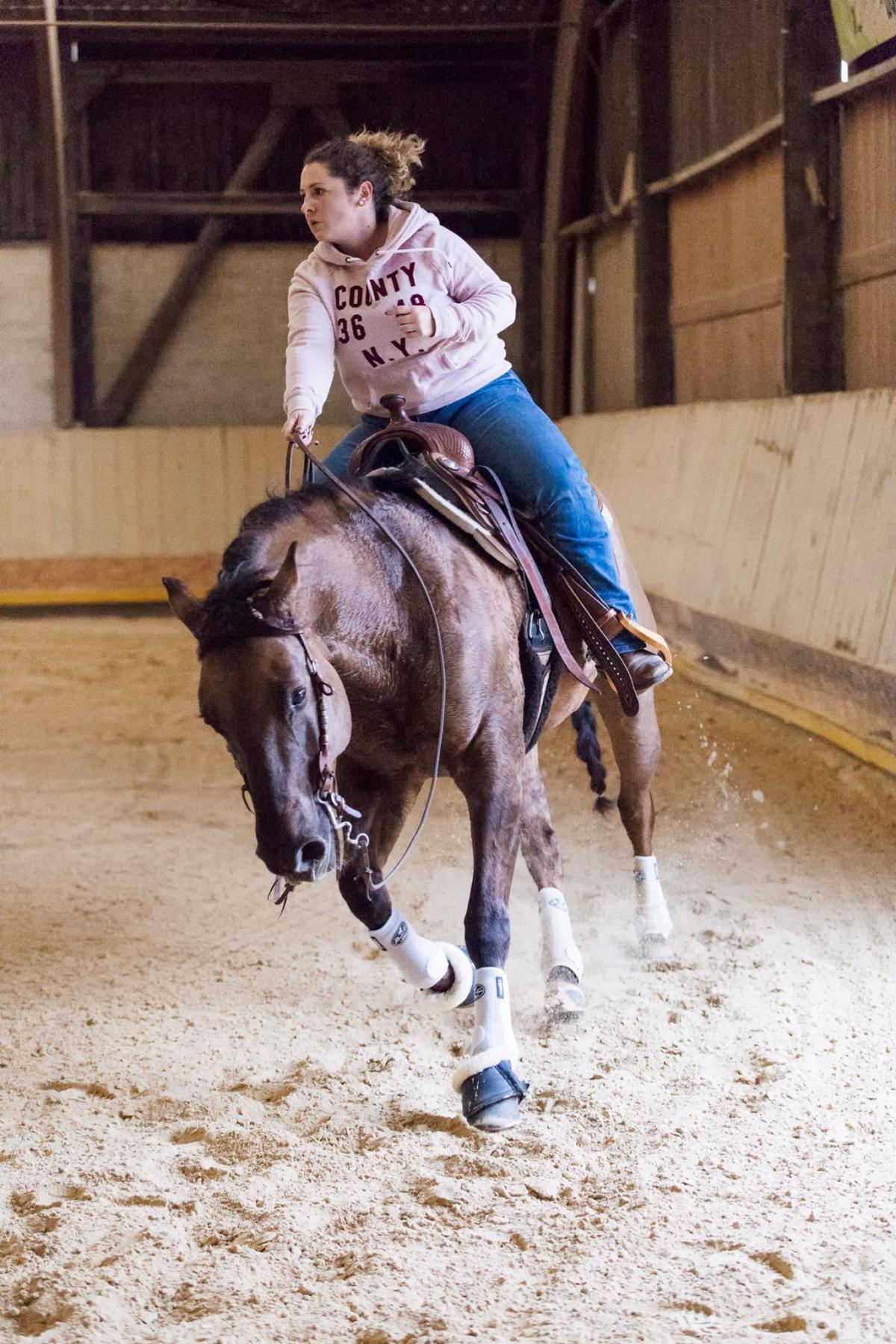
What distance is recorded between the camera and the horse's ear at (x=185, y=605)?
2.81m

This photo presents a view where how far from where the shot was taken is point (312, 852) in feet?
8.96

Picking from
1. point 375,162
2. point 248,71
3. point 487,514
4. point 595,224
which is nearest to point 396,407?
point 487,514

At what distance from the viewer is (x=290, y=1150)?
10.0 feet

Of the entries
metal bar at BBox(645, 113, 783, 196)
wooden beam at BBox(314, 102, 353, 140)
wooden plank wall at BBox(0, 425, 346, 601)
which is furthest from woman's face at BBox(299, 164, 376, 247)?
wooden beam at BBox(314, 102, 353, 140)

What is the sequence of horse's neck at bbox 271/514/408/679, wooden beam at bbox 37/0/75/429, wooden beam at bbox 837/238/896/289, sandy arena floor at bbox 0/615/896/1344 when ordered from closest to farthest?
sandy arena floor at bbox 0/615/896/1344 → horse's neck at bbox 271/514/408/679 → wooden beam at bbox 837/238/896/289 → wooden beam at bbox 37/0/75/429

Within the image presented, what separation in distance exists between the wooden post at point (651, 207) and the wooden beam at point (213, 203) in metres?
2.64

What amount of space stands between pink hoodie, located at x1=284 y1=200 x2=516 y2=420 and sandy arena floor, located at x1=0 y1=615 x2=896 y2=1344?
5.86 ft

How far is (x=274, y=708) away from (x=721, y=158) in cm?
730

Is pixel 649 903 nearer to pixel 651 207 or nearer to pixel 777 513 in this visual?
pixel 777 513

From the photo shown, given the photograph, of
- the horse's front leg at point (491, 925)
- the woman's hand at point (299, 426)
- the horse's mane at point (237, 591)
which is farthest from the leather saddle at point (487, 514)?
the horse's mane at point (237, 591)

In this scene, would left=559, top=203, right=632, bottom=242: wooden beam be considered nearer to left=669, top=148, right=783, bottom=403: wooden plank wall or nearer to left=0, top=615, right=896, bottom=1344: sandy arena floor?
left=669, top=148, right=783, bottom=403: wooden plank wall

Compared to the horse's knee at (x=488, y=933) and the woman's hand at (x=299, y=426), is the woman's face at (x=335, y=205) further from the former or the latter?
the horse's knee at (x=488, y=933)

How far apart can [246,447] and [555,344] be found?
3028 millimetres

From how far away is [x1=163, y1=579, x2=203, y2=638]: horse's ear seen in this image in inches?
111
